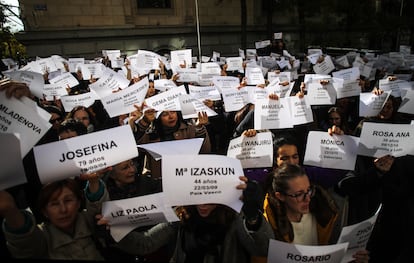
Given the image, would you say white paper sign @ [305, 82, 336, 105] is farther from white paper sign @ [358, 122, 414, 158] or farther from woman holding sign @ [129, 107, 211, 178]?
white paper sign @ [358, 122, 414, 158]

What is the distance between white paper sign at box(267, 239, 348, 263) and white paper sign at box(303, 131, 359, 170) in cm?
101

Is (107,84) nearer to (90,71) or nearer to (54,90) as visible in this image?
(54,90)

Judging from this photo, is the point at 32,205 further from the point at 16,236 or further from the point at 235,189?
the point at 235,189

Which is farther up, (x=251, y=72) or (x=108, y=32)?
(x=108, y=32)

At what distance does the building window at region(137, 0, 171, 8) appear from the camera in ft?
51.6

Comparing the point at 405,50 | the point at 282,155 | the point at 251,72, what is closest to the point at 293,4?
the point at 405,50

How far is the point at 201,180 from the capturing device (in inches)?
68.7

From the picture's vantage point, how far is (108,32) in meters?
14.7

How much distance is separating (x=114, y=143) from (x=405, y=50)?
9.70m

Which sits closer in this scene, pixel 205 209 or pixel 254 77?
pixel 205 209

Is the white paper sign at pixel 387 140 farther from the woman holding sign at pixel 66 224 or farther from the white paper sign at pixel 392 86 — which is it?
the white paper sign at pixel 392 86

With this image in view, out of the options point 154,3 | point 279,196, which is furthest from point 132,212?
point 154,3

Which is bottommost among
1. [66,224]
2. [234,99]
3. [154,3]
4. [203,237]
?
[203,237]

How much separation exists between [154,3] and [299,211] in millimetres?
16056
